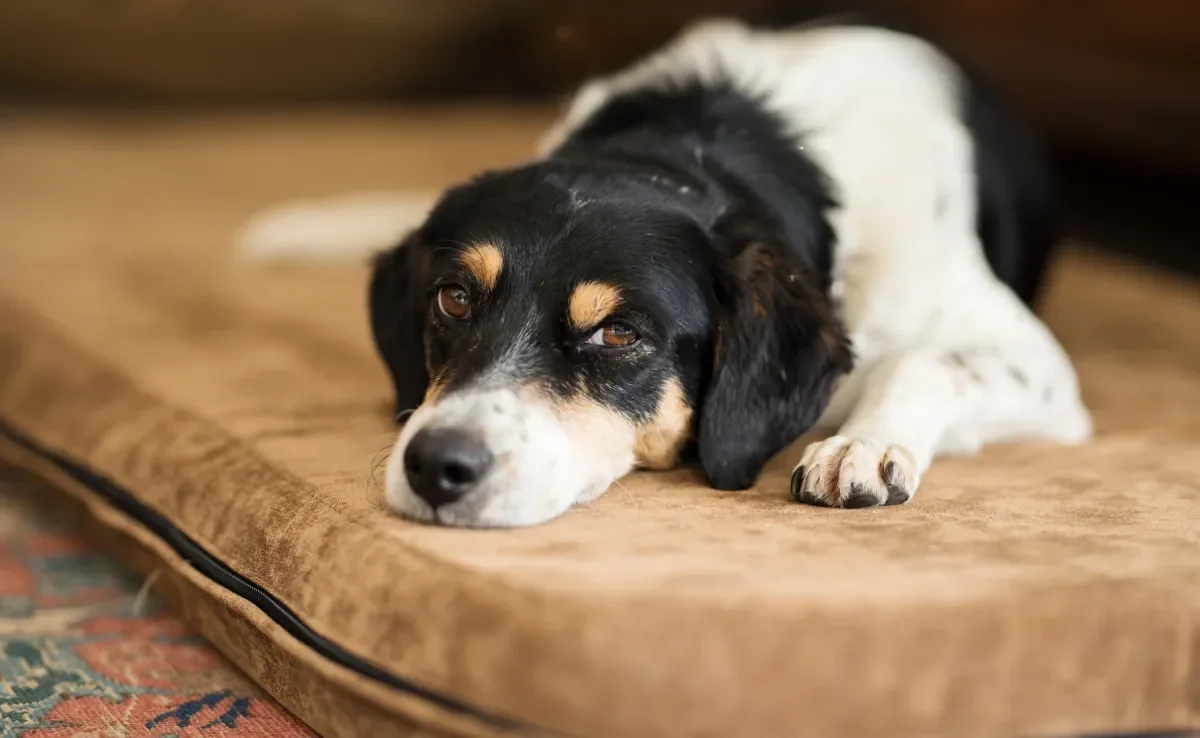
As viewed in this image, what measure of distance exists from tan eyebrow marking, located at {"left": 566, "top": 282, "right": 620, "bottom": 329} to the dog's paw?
385 millimetres

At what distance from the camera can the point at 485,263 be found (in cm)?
214

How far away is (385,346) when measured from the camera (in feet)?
8.14

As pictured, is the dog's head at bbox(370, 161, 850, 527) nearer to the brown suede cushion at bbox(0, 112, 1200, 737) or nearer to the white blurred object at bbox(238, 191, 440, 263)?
the brown suede cushion at bbox(0, 112, 1200, 737)

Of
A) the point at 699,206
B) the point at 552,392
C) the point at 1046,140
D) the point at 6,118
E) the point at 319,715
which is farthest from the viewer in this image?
the point at 6,118

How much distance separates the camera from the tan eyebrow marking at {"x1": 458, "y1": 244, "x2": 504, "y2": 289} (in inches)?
84.3

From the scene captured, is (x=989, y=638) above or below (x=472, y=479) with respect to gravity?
below

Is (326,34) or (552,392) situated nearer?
(552,392)

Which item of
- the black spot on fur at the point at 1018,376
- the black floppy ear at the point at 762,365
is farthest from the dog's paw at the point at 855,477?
the black spot on fur at the point at 1018,376

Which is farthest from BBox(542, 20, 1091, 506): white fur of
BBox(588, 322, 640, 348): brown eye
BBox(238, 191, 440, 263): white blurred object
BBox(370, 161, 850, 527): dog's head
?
BBox(238, 191, 440, 263): white blurred object

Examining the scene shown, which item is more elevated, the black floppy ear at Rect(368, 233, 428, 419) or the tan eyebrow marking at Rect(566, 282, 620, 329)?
the tan eyebrow marking at Rect(566, 282, 620, 329)

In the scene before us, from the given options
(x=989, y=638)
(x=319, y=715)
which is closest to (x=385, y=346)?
(x=319, y=715)

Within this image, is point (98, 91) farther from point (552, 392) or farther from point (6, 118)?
point (552, 392)

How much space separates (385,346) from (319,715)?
808mm

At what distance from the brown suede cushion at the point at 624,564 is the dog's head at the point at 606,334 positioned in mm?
78
